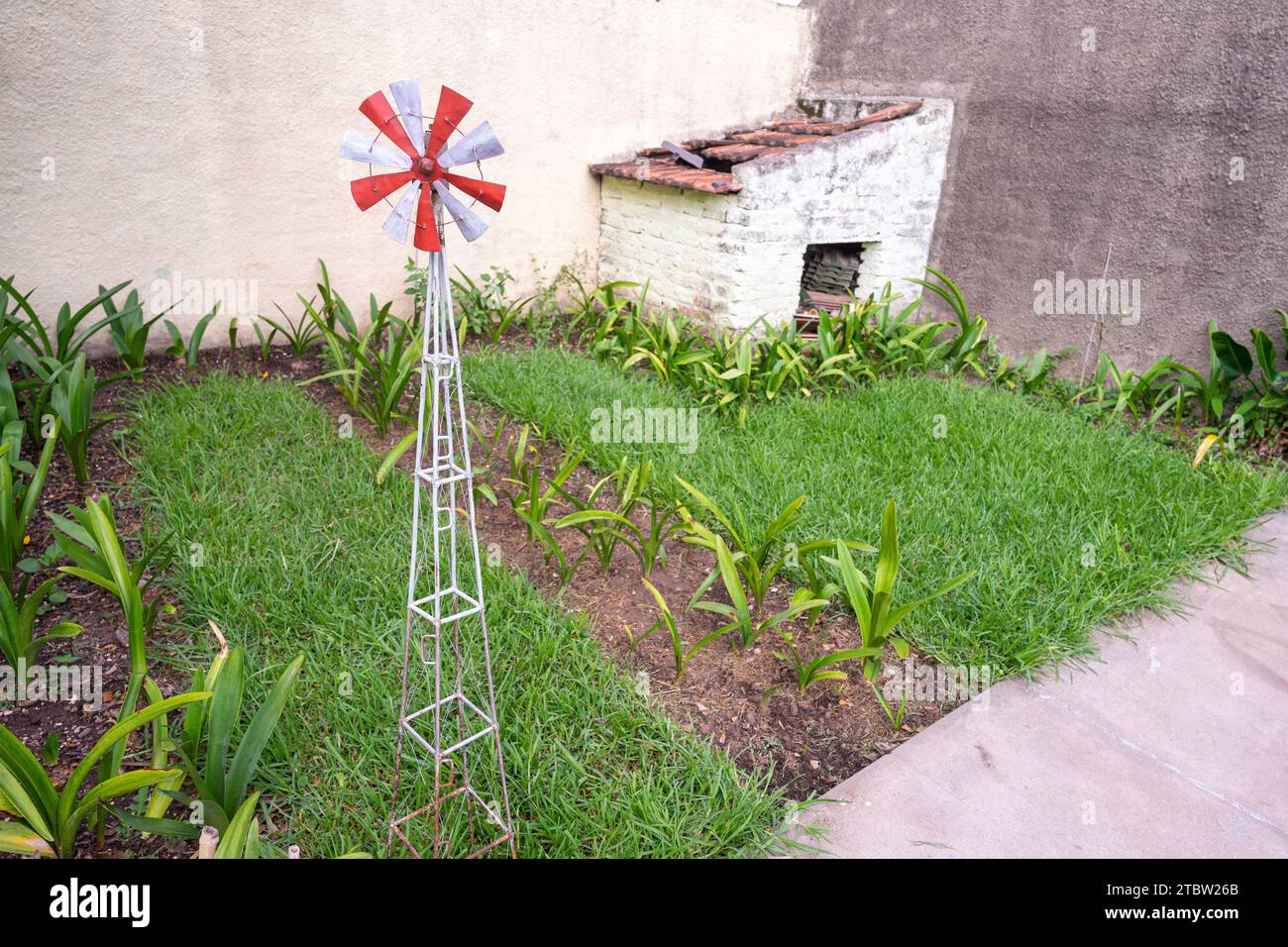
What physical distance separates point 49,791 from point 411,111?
5.43 feet

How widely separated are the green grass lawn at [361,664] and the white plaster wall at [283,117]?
1.22 m

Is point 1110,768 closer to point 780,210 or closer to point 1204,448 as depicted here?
point 1204,448

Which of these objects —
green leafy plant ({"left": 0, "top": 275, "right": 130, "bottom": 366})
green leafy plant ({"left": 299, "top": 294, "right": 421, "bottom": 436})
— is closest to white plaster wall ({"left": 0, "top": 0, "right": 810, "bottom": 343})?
green leafy plant ({"left": 0, "top": 275, "right": 130, "bottom": 366})

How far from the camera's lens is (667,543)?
11.4ft

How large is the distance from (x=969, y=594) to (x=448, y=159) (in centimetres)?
235

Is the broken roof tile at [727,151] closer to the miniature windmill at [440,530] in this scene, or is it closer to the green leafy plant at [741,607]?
the green leafy plant at [741,607]

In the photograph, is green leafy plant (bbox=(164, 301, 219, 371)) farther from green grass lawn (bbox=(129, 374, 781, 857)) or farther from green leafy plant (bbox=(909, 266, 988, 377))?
green leafy plant (bbox=(909, 266, 988, 377))

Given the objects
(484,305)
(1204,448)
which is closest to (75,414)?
(484,305)

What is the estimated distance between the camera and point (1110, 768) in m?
2.46

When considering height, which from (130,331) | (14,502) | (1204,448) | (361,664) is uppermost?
(130,331)

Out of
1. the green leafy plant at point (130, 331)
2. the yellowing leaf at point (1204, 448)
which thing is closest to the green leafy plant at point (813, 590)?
the yellowing leaf at point (1204, 448)

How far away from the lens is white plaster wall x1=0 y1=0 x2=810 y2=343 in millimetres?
3928

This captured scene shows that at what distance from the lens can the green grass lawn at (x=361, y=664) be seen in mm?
2090

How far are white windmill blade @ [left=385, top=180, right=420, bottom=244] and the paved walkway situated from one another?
179 centimetres
